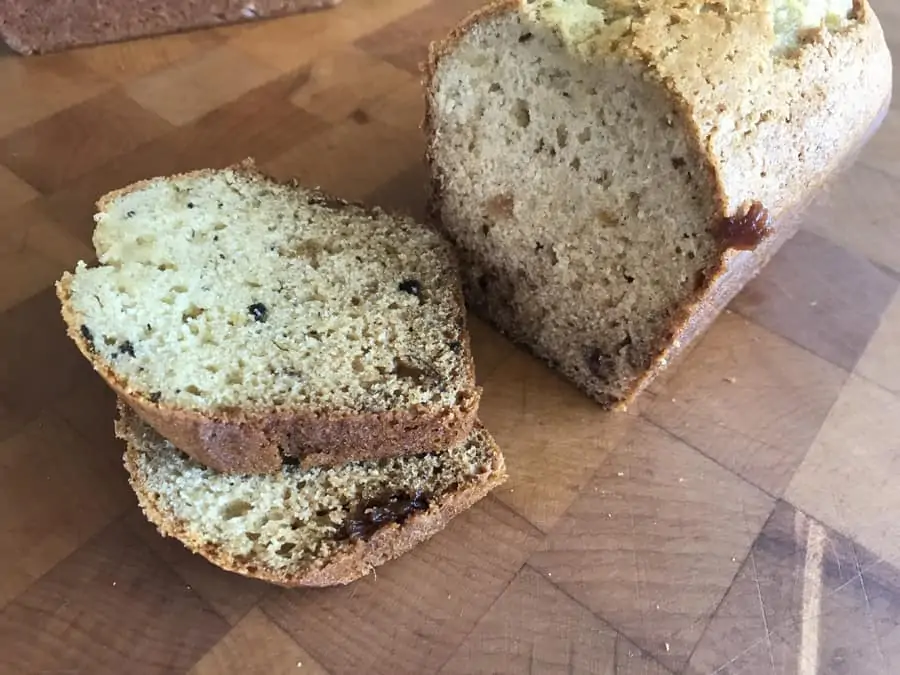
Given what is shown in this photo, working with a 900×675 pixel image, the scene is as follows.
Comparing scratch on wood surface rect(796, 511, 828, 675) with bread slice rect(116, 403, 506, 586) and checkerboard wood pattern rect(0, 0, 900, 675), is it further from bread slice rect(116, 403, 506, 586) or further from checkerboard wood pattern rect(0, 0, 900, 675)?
bread slice rect(116, 403, 506, 586)

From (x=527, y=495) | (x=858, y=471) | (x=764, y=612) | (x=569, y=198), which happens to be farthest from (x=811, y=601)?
(x=569, y=198)

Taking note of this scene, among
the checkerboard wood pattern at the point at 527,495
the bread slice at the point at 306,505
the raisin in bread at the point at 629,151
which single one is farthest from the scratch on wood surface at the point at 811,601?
the bread slice at the point at 306,505

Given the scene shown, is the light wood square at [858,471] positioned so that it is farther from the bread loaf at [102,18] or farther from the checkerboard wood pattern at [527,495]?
the bread loaf at [102,18]

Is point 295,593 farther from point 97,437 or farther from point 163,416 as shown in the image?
point 97,437

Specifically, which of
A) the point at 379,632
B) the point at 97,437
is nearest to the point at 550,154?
the point at 379,632

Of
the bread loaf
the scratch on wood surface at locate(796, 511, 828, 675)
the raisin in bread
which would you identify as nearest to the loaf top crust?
the raisin in bread
